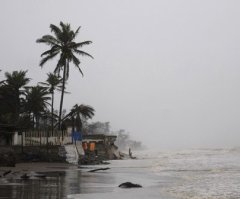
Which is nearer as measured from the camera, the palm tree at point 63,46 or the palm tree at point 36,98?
the palm tree at point 63,46

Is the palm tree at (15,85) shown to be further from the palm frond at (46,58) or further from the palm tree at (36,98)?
the palm frond at (46,58)

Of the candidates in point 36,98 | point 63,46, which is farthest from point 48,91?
point 63,46

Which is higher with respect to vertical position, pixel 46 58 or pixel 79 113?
pixel 46 58

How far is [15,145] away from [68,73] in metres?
11.0

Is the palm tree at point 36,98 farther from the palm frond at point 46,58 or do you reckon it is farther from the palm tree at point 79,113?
the palm frond at point 46,58

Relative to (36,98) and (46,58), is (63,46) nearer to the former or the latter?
(46,58)

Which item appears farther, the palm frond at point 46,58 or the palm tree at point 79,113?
the palm tree at point 79,113

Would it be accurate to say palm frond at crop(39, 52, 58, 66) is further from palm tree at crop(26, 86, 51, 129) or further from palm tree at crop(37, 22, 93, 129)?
palm tree at crop(26, 86, 51, 129)

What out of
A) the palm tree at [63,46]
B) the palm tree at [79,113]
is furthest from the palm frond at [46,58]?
the palm tree at [79,113]

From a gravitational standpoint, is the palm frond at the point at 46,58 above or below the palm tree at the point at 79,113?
above

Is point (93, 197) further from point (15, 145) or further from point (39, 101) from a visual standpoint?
point (39, 101)

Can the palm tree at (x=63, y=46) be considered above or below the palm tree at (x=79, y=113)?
above

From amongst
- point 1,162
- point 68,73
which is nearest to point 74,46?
point 68,73

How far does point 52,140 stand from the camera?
39.4 metres
